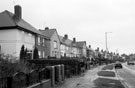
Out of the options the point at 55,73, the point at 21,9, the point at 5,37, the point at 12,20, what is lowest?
the point at 55,73

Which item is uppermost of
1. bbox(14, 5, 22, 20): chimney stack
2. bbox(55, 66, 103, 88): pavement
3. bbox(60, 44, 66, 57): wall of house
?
bbox(14, 5, 22, 20): chimney stack

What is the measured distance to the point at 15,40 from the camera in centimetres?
2744

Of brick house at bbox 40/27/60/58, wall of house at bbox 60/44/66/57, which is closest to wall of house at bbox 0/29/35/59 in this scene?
brick house at bbox 40/27/60/58

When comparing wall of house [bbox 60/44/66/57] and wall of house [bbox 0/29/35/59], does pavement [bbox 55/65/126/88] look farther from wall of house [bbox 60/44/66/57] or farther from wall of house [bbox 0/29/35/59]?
wall of house [bbox 60/44/66/57]

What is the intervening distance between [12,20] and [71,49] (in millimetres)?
41294

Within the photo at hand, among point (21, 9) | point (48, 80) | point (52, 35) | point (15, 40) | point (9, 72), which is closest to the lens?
point (9, 72)

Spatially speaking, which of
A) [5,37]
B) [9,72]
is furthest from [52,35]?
[9,72]

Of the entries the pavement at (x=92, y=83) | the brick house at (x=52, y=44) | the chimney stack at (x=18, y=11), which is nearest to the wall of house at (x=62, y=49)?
the brick house at (x=52, y=44)

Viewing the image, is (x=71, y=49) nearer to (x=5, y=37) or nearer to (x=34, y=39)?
(x=34, y=39)

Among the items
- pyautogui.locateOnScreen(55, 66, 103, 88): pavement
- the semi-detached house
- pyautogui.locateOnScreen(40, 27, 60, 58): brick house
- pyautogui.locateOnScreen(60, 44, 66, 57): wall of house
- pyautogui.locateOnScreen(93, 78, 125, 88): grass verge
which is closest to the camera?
pyautogui.locateOnScreen(93, 78, 125, 88): grass verge

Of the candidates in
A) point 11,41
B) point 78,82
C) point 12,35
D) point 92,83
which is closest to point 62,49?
point 11,41

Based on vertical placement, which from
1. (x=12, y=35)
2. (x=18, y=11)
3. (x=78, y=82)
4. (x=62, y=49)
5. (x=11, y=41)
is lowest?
(x=78, y=82)

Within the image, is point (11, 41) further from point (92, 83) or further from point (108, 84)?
point (108, 84)

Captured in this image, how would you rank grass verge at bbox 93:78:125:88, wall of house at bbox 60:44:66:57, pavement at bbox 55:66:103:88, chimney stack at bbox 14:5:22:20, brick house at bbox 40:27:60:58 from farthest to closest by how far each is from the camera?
wall of house at bbox 60:44:66:57
brick house at bbox 40:27:60:58
chimney stack at bbox 14:5:22:20
pavement at bbox 55:66:103:88
grass verge at bbox 93:78:125:88
